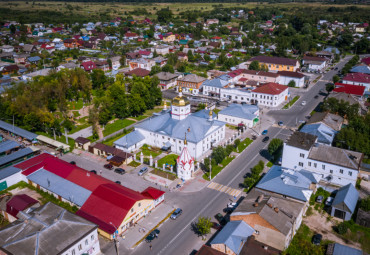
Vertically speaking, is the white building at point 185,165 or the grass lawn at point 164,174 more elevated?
the white building at point 185,165

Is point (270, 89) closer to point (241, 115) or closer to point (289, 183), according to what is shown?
point (241, 115)

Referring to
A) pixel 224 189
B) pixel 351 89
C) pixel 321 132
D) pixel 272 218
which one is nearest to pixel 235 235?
pixel 272 218

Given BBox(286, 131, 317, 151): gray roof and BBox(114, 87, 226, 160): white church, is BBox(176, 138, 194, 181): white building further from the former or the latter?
BBox(286, 131, 317, 151): gray roof

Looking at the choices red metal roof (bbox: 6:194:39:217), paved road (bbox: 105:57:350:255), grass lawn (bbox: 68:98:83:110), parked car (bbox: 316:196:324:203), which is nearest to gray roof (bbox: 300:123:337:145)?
paved road (bbox: 105:57:350:255)

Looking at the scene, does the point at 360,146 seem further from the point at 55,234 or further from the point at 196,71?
the point at 196,71

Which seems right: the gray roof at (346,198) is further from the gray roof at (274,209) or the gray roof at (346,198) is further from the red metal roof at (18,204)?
the red metal roof at (18,204)

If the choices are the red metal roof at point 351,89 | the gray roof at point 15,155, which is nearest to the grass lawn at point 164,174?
the gray roof at point 15,155
